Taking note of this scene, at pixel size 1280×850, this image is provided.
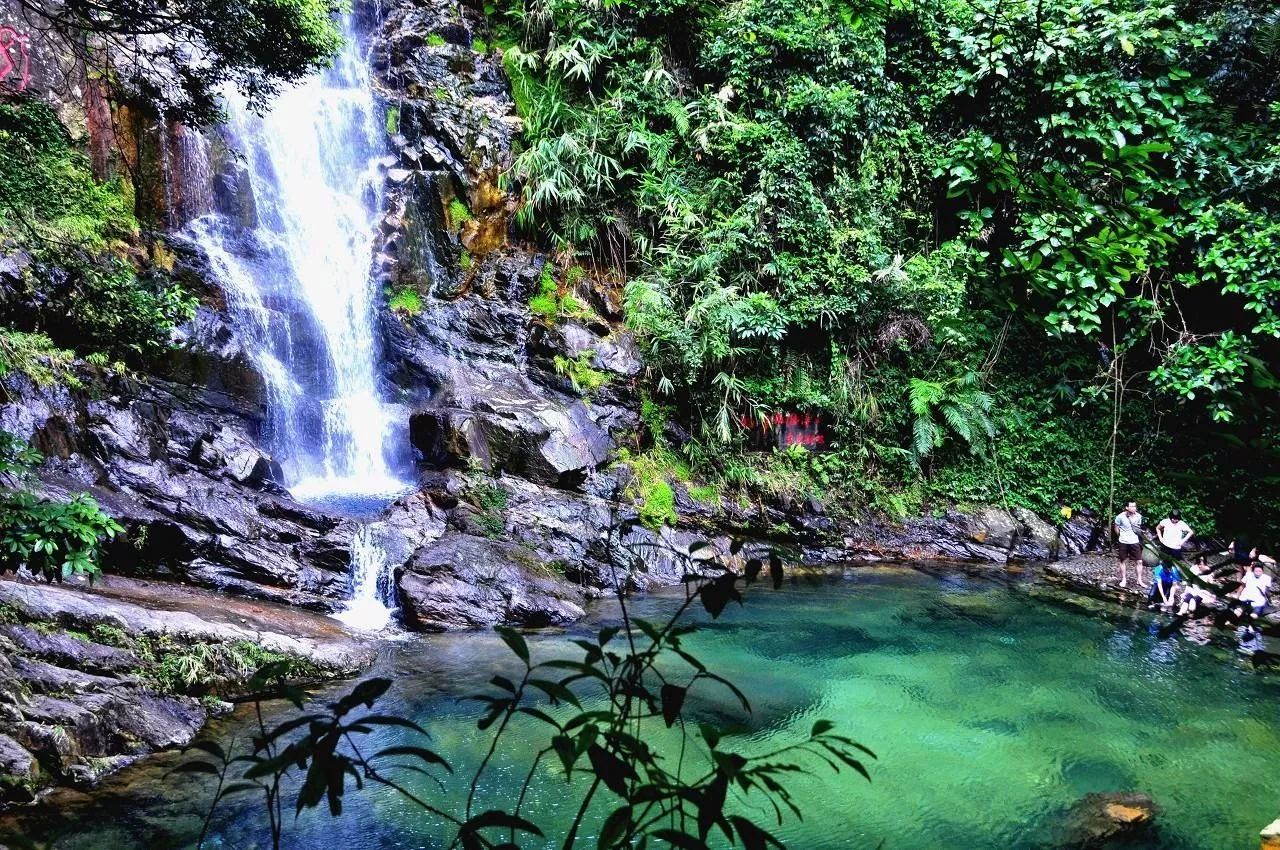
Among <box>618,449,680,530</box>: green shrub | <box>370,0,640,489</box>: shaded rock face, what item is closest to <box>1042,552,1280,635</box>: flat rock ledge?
<box>618,449,680,530</box>: green shrub

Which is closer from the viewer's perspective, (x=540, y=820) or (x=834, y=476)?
(x=540, y=820)

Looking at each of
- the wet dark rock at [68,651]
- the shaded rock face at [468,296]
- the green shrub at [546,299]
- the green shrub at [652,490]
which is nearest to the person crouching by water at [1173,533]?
the green shrub at [652,490]

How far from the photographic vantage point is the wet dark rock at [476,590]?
29.1 ft

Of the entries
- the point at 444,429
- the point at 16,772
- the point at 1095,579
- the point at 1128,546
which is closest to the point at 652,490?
the point at 444,429

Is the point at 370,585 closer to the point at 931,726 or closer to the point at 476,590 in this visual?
the point at 476,590

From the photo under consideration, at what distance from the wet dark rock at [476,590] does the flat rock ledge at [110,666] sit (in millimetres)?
1059

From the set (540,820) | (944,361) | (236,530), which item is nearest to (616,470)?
(236,530)

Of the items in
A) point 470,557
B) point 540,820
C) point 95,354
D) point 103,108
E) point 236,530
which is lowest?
point 540,820

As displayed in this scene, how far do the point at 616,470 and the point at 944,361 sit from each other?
6.36 m

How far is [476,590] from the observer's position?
9172 millimetres

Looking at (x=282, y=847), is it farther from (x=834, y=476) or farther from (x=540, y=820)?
(x=834, y=476)

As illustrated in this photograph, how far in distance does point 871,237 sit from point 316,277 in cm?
895

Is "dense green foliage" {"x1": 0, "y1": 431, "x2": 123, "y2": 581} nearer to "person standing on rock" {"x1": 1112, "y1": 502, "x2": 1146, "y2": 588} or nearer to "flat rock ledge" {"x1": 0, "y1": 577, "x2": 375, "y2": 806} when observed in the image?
"flat rock ledge" {"x1": 0, "y1": 577, "x2": 375, "y2": 806}

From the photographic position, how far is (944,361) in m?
14.4
